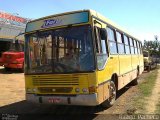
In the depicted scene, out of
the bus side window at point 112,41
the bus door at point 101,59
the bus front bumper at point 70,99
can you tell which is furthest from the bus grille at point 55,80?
the bus side window at point 112,41

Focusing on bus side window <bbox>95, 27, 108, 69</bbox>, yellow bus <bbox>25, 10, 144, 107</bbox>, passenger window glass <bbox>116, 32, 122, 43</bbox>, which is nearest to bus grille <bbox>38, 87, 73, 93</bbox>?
yellow bus <bbox>25, 10, 144, 107</bbox>

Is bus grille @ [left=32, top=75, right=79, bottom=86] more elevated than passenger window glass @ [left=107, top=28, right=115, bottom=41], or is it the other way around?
passenger window glass @ [left=107, top=28, right=115, bottom=41]

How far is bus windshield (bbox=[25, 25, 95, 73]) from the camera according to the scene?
29.3 ft

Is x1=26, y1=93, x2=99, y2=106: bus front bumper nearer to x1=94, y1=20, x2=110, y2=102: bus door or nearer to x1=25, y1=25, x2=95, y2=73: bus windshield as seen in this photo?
x1=94, y1=20, x2=110, y2=102: bus door

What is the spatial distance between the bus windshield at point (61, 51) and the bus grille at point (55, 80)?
0.58 ft

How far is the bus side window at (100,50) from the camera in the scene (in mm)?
9125

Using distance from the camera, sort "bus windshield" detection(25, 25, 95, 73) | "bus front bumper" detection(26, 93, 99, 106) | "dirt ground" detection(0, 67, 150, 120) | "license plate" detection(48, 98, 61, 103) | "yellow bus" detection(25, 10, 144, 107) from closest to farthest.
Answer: "bus front bumper" detection(26, 93, 99, 106), "yellow bus" detection(25, 10, 144, 107), "bus windshield" detection(25, 25, 95, 73), "license plate" detection(48, 98, 61, 103), "dirt ground" detection(0, 67, 150, 120)

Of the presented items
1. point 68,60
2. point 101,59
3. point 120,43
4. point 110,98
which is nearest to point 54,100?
point 68,60

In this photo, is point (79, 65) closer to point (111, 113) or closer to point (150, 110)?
point (111, 113)

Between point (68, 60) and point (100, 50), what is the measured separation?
1.01m

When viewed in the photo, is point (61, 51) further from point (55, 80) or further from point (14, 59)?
point (14, 59)

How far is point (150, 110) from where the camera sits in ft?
33.2

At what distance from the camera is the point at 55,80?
9.12 m

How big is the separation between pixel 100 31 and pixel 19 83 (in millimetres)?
9665
